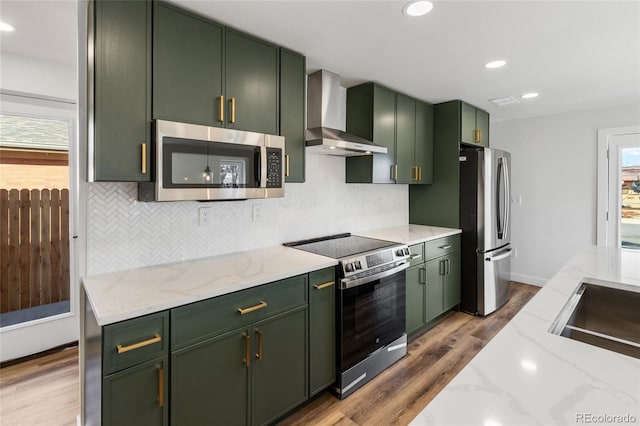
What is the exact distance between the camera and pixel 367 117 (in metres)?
3.04

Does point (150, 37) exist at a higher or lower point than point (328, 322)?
higher

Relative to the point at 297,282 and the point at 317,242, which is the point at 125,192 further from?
the point at 317,242

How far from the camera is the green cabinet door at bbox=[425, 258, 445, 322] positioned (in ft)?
10.3

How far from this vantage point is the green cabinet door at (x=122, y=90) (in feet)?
4.97

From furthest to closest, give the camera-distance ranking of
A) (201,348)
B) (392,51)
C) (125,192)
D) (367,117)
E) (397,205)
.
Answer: (397,205) < (367,117) < (392,51) < (125,192) < (201,348)

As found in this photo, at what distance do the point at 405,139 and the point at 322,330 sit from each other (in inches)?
85.8

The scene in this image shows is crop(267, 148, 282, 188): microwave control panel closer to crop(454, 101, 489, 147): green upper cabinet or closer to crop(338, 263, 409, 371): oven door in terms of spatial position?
crop(338, 263, 409, 371): oven door

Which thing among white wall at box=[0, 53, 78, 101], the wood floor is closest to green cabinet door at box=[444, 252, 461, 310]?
the wood floor

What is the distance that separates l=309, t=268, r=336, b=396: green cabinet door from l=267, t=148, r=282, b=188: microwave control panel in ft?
2.09

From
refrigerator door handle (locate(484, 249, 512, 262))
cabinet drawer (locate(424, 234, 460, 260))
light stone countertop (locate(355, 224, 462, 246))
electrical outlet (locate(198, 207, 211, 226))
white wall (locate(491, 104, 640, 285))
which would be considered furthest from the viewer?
white wall (locate(491, 104, 640, 285))

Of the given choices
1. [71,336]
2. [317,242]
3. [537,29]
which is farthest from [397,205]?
[71,336]

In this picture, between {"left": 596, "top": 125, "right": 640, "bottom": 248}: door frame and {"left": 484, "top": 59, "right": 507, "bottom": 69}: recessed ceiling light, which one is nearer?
{"left": 484, "top": 59, "right": 507, "bottom": 69}: recessed ceiling light

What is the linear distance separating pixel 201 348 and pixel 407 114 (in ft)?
9.56

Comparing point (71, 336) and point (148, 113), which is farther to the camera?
point (71, 336)
